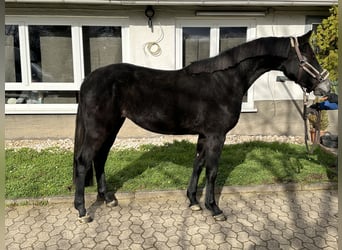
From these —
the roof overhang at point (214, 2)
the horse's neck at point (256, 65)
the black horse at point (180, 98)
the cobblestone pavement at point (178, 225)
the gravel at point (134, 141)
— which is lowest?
the gravel at point (134, 141)

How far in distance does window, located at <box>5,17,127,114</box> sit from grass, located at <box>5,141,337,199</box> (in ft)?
4.57

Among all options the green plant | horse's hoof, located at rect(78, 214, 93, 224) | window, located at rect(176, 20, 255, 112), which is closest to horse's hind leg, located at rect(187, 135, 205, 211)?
horse's hoof, located at rect(78, 214, 93, 224)

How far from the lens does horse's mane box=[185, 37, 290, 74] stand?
10.4ft

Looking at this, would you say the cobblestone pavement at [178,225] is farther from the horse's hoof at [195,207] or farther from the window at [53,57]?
the window at [53,57]

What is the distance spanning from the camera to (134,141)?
6.53m

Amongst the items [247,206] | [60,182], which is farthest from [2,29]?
[60,182]

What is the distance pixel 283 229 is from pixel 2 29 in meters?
3.22

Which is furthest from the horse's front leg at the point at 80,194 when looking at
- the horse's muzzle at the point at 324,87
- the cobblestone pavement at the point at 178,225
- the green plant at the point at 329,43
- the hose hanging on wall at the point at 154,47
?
the green plant at the point at 329,43

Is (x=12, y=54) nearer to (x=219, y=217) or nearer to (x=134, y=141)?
(x=134, y=141)

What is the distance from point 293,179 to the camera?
14.3 feet

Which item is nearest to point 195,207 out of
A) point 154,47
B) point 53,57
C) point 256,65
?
point 256,65

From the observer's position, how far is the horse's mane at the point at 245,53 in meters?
3.17

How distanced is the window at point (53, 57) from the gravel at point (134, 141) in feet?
2.10

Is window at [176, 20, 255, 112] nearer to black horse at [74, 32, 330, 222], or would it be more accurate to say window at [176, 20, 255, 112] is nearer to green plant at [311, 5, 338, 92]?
green plant at [311, 5, 338, 92]
